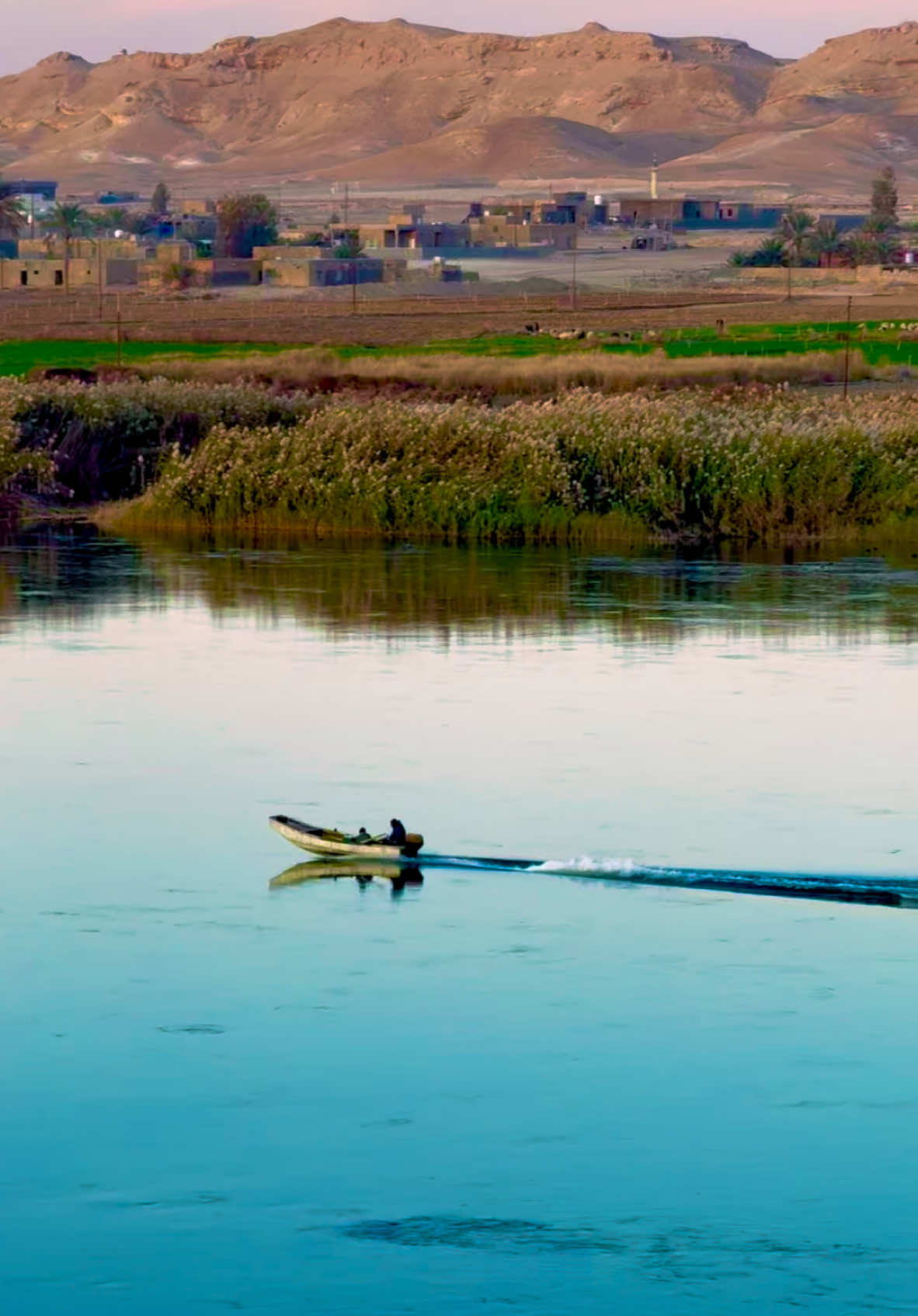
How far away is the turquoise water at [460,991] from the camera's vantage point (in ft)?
32.8

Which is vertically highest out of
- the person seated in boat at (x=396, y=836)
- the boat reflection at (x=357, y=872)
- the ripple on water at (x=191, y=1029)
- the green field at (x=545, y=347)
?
the green field at (x=545, y=347)

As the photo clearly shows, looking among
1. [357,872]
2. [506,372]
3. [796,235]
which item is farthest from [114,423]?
[796,235]

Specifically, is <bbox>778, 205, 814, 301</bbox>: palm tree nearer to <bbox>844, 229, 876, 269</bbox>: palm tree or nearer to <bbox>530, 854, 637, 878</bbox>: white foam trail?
<bbox>844, 229, 876, 269</bbox>: palm tree

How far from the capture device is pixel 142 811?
18.1m

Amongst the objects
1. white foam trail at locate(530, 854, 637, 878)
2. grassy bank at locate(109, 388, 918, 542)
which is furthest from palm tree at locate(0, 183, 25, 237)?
white foam trail at locate(530, 854, 637, 878)

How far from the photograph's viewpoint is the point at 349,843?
1625 centimetres

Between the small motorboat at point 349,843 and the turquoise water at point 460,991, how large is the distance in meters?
0.28

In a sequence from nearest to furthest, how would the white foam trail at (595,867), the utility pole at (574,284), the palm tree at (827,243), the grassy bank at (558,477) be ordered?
the white foam trail at (595,867) < the grassy bank at (558,477) < the utility pole at (574,284) < the palm tree at (827,243)

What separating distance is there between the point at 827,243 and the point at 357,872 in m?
155

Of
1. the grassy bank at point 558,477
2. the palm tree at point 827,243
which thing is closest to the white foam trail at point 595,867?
the grassy bank at point 558,477

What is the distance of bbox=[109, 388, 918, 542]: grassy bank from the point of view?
36094 millimetres

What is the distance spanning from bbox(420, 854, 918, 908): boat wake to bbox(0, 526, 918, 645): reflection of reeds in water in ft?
34.2

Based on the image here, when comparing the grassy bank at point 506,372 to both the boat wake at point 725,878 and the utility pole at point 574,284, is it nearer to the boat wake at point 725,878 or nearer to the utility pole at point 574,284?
the boat wake at point 725,878

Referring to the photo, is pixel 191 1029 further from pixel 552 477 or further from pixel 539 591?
pixel 552 477
